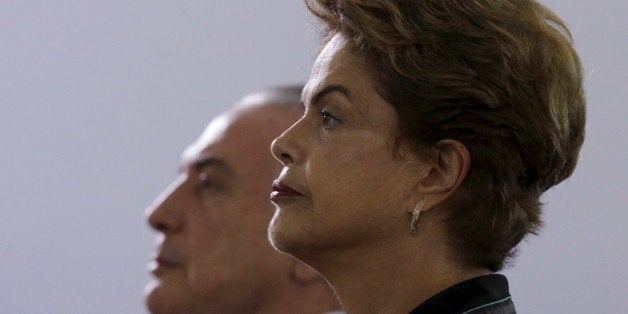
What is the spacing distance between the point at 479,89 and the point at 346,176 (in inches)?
6.2

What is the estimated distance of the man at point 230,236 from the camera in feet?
5.84

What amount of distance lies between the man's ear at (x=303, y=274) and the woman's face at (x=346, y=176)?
20.5 inches

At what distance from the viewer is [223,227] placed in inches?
71.0

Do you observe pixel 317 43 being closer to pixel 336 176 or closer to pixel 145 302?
pixel 336 176

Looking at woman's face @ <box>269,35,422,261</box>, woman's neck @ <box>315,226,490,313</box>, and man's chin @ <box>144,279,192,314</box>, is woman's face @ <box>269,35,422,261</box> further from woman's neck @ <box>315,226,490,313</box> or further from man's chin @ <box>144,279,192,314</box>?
man's chin @ <box>144,279,192,314</box>

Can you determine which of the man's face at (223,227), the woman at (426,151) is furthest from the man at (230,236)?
the woman at (426,151)

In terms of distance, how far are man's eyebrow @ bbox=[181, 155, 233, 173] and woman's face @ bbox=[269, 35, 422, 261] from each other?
1.77ft

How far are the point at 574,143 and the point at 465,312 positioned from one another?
0.73 ft

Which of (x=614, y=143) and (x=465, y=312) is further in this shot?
(x=614, y=143)

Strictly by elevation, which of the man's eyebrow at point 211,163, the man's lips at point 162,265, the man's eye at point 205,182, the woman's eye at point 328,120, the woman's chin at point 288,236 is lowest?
the man's lips at point 162,265

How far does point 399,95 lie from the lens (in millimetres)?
1237

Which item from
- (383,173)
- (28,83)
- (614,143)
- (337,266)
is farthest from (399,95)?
(28,83)

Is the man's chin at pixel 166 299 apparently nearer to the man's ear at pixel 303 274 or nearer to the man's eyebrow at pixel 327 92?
the man's ear at pixel 303 274

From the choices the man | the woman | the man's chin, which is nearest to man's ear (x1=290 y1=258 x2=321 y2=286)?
the man
